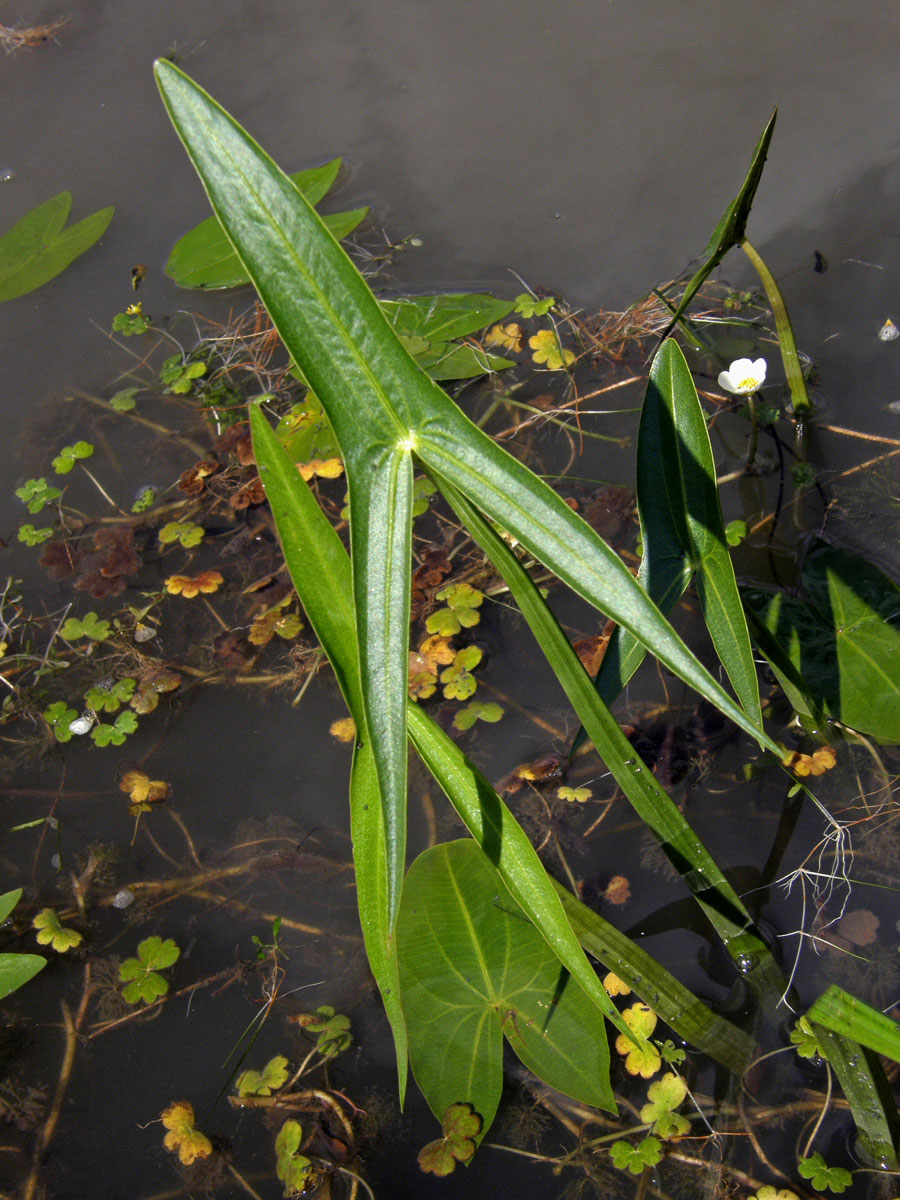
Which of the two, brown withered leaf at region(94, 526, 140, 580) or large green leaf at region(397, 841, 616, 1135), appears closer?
large green leaf at region(397, 841, 616, 1135)

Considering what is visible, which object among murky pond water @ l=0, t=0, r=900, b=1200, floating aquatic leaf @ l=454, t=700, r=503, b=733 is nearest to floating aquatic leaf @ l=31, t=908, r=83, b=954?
murky pond water @ l=0, t=0, r=900, b=1200

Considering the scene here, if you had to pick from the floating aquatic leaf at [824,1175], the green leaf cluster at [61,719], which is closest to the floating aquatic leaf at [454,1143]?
the floating aquatic leaf at [824,1175]

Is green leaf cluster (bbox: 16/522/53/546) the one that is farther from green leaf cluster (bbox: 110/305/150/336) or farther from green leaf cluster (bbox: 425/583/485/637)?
green leaf cluster (bbox: 425/583/485/637)

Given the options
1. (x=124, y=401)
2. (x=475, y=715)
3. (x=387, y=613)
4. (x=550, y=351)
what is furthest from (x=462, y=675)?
(x=124, y=401)

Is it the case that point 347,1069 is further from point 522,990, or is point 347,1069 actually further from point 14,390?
point 14,390

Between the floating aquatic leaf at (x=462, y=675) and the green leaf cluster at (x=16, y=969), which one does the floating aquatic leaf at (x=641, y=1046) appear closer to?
the floating aquatic leaf at (x=462, y=675)

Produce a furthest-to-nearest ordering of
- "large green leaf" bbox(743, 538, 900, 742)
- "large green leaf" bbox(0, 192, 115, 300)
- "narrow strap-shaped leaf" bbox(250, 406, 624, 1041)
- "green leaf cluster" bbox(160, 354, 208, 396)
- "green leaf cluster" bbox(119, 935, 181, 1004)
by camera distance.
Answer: "large green leaf" bbox(0, 192, 115, 300) < "green leaf cluster" bbox(160, 354, 208, 396) < "green leaf cluster" bbox(119, 935, 181, 1004) < "large green leaf" bbox(743, 538, 900, 742) < "narrow strap-shaped leaf" bbox(250, 406, 624, 1041)
